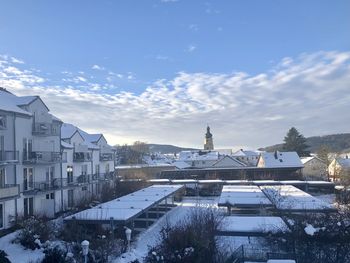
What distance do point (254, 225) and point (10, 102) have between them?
20089mm

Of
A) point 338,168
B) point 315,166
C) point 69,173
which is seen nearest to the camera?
point 69,173

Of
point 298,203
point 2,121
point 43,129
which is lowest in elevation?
point 298,203

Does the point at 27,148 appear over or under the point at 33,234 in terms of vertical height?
over

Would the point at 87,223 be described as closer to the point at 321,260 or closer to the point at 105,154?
the point at 321,260

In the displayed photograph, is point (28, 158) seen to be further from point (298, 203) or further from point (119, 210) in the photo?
point (298, 203)

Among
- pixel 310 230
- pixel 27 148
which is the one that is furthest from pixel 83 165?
pixel 310 230

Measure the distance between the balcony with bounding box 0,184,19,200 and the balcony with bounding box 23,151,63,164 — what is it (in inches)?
142

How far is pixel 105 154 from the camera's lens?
2073 inches

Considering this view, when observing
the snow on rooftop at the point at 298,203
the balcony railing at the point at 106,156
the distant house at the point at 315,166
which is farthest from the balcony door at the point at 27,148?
the distant house at the point at 315,166

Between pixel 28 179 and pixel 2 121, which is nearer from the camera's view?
pixel 2 121

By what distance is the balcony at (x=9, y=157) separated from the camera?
91.3 feet

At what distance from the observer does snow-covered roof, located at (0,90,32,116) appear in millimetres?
29337

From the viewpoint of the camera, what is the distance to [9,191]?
2720 cm

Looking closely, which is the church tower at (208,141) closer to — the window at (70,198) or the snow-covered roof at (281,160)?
the snow-covered roof at (281,160)
